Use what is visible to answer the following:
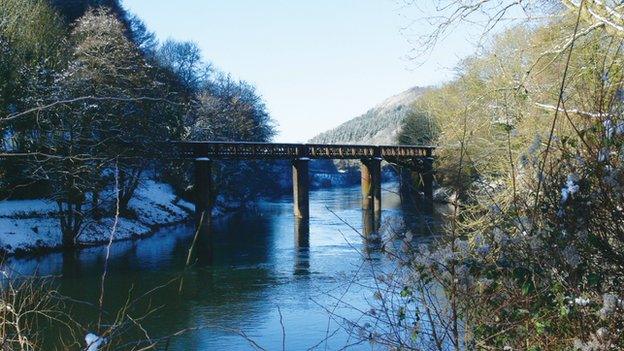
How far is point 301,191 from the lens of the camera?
3456 cm


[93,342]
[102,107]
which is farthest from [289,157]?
[93,342]

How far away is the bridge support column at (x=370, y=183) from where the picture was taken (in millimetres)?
36438

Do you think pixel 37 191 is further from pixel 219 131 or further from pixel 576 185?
pixel 576 185

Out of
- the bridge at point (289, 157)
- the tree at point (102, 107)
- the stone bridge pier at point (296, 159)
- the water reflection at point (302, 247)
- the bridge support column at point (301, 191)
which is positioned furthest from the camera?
the bridge support column at point (301, 191)

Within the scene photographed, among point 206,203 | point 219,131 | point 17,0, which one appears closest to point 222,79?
point 219,131

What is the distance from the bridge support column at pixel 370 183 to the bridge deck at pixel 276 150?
0.78 metres

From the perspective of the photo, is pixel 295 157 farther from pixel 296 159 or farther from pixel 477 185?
pixel 477 185

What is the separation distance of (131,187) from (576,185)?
2748cm

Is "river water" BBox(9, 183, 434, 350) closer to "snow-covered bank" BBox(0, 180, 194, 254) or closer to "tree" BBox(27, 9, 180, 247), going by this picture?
"snow-covered bank" BBox(0, 180, 194, 254)

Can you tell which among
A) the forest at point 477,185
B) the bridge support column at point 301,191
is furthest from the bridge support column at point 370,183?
the forest at point 477,185

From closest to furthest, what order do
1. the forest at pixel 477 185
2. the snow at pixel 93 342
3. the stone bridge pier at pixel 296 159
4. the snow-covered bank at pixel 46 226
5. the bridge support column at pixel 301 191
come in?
the snow at pixel 93 342 < the forest at pixel 477 185 < the snow-covered bank at pixel 46 226 < the stone bridge pier at pixel 296 159 < the bridge support column at pixel 301 191

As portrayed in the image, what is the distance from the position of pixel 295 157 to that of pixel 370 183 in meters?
4.95

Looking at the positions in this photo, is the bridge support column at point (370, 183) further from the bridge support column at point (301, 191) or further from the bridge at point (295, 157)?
the bridge support column at point (301, 191)

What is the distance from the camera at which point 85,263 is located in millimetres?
18891
